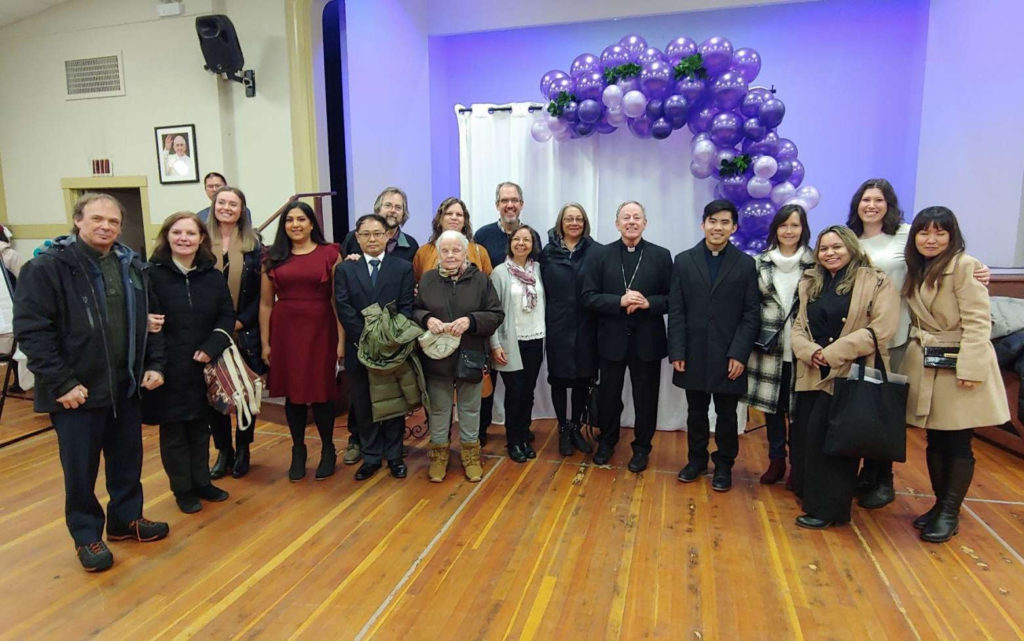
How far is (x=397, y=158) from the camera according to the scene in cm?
512

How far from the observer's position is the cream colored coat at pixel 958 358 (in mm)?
2441

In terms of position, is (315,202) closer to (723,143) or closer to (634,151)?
(634,151)

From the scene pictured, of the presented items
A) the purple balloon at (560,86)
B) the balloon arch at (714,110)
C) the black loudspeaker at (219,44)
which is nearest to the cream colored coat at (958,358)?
the balloon arch at (714,110)

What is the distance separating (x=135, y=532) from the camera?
264 cm

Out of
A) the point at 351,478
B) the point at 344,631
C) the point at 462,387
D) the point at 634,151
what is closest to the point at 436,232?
the point at 462,387

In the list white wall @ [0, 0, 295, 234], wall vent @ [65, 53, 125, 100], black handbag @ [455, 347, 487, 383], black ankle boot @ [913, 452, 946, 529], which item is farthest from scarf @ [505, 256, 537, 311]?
wall vent @ [65, 53, 125, 100]

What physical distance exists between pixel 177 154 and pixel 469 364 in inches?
141

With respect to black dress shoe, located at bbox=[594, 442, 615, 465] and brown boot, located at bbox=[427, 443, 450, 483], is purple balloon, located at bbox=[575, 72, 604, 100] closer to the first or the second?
black dress shoe, located at bbox=[594, 442, 615, 465]

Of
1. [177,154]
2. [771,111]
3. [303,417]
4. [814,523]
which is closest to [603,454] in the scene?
[814,523]

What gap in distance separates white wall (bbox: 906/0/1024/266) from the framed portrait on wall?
5.75 meters

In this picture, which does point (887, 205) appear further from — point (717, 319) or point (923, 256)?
point (717, 319)

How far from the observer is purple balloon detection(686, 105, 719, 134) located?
12.8ft

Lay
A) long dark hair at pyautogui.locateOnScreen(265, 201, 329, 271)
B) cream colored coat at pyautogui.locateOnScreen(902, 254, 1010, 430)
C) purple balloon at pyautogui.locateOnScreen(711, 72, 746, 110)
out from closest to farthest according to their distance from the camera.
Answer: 1. cream colored coat at pyautogui.locateOnScreen(902, 254, 1010, 430)
2. long dark hair at pyautogui.locateOnScreen(265, 201, 329, 271)
3. purple balloon at pyautogui.locateOnScreen(711, 72, 746, 110)

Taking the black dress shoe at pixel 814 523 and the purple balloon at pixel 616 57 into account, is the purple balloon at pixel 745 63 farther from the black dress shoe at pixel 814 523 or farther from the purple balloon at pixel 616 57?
the black dress shoe at pixel 814 523
